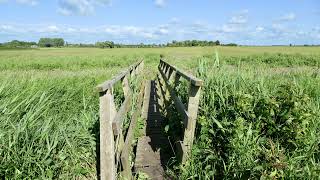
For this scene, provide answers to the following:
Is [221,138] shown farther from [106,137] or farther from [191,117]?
[106,137]

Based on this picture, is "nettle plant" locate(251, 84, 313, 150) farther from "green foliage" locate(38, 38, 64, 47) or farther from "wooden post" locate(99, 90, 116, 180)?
"green foliage" locate(38, 38, 64, 47)

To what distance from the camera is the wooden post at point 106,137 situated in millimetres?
4081

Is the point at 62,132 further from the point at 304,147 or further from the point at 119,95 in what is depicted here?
the point at 119,95

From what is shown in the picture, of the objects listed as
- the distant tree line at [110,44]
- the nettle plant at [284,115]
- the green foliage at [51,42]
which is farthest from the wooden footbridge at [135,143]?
the green foliage at [51,42]

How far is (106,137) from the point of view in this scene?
413 centimetres

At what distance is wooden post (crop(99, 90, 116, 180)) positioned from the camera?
13.4 ft

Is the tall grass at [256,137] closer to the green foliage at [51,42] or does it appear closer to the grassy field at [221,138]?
the grassy field at [221,138]

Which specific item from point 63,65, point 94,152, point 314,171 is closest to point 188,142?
point 94,152

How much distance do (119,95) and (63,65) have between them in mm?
24604

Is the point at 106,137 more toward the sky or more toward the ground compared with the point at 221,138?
more toward the sky

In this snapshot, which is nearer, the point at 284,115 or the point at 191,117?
the point at 191,117

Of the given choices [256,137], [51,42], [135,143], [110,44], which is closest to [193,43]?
[110,44]

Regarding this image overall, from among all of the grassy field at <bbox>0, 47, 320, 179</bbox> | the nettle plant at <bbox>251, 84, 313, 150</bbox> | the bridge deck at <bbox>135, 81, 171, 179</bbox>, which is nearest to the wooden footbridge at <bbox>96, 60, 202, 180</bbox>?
the bridge deck at <bbox>135, 81, 171, 179</bbox>

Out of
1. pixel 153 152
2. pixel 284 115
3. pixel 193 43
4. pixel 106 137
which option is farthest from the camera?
pixel 193 43
